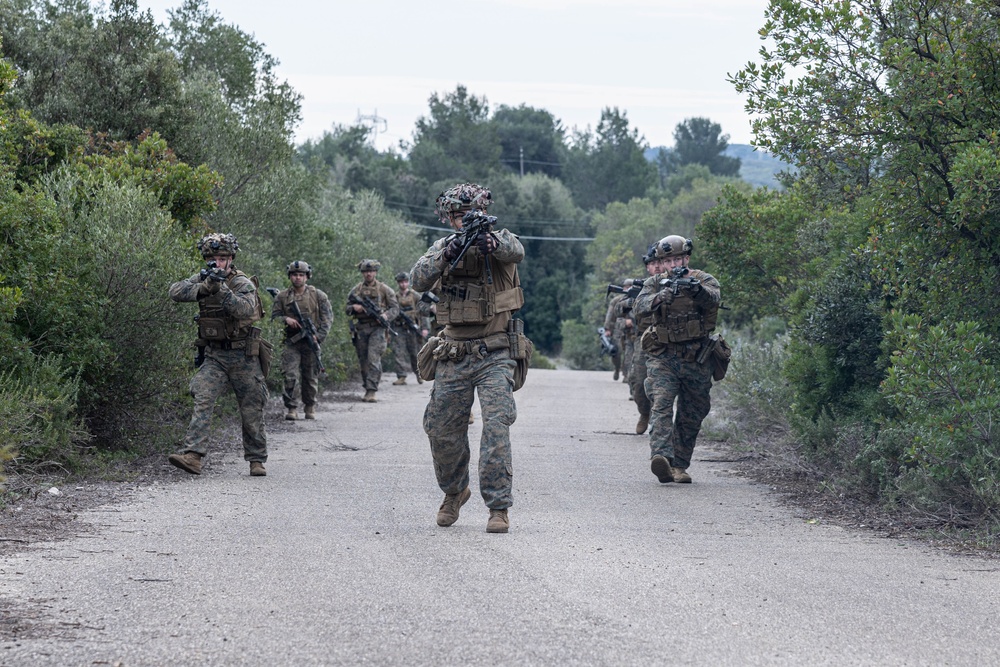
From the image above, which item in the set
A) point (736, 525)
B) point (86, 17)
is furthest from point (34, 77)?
point (736, 525)

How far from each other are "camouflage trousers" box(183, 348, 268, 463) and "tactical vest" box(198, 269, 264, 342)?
0.18m

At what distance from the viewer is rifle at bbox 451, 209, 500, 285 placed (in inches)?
315

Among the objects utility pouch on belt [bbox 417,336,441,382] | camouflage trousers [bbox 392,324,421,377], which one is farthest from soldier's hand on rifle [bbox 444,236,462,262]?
camouflage trousers [bbox 392,324,421,377]

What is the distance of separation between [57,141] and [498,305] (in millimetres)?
8656

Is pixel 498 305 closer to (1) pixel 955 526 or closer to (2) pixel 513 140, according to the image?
(1) pixel 955 526

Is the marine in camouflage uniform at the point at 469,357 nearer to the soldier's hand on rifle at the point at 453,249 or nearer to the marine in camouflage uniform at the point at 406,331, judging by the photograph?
the soldier's hand on rifle at the point at 453,249

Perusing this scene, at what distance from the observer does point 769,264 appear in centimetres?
1667

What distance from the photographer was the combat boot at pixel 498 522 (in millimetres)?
8031

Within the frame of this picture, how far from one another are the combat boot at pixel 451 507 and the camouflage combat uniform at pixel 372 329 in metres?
11.9

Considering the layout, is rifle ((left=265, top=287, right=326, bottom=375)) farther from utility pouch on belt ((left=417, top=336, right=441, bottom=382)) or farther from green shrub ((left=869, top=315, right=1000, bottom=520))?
green shrub ((left=869, top=315, right=1000, bottom=520))

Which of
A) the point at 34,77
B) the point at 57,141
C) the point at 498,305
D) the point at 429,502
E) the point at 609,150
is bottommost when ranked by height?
the point at 429,502

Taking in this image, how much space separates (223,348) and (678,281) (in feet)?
13.3

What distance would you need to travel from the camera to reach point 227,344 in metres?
11.0

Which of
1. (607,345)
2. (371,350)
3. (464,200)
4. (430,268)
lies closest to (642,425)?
(371,350)
